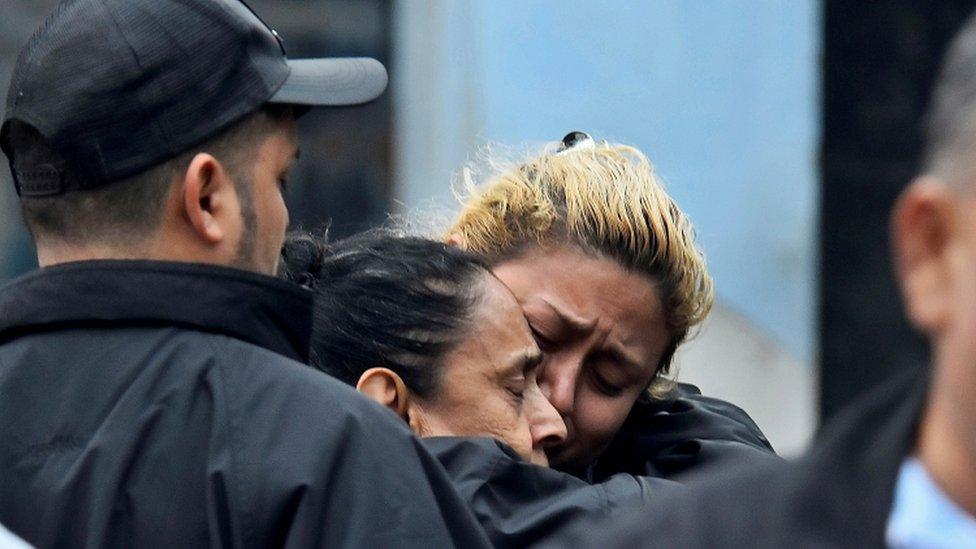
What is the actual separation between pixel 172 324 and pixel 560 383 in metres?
0.70

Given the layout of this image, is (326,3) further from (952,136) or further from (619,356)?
(952,136)

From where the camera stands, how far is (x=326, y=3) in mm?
5453

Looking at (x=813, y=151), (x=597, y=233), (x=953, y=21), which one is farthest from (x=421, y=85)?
(x=597, y=233)

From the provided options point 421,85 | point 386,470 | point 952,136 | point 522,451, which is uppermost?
point 952,136

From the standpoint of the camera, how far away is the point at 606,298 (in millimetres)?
2580

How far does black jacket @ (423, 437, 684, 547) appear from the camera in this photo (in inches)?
84.1

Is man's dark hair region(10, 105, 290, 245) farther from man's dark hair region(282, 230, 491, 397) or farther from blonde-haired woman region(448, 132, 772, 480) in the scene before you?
blonde-haired woman region(448, 132, 772, 480)

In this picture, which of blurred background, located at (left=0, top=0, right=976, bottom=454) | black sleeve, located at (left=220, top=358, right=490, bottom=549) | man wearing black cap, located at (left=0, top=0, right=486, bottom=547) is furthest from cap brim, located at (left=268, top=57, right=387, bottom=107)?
blurred background, located at (left=0, top=0, right=976, bottom=454)

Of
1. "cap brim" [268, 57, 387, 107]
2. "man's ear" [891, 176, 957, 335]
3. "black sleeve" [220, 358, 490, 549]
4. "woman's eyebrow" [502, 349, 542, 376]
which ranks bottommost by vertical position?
"woman's eyebrow" [502, 349, 542, 376]

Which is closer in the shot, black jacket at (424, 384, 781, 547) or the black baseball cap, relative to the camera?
the black baseball cap

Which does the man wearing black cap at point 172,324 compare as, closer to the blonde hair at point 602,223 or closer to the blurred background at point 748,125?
the blonde hair at point 602,223

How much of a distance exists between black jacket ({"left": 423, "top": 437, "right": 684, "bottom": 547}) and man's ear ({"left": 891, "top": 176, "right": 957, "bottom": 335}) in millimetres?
947

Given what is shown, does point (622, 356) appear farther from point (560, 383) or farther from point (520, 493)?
point (520, 493)

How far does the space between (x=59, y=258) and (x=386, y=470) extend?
46 cm
